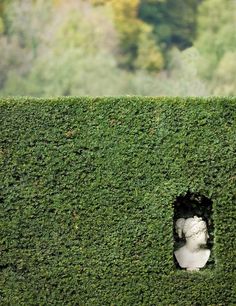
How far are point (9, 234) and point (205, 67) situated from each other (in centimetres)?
1570

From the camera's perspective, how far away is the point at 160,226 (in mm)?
7035

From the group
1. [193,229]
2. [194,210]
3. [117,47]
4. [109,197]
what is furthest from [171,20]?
[109,197]

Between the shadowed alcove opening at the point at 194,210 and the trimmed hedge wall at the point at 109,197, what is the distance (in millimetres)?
190

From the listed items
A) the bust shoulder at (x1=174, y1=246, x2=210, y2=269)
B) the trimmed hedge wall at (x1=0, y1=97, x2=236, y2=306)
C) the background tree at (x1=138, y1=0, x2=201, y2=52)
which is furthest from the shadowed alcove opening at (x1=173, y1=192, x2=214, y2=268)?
the background tree at (x1=138, y1=0, x2=201, y2=52)

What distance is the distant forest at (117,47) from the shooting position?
2150cm

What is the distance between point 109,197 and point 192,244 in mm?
1135

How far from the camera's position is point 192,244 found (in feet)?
23.8

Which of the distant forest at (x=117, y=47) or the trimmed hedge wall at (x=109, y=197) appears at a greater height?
the distant forest at (x=117, y=47)

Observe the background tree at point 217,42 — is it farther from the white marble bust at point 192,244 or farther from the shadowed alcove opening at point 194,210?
the white marble bust at point 192,244

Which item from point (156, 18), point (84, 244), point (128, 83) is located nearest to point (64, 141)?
point (84, 244)

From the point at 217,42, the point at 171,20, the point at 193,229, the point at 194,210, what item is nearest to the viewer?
the point at 193,229

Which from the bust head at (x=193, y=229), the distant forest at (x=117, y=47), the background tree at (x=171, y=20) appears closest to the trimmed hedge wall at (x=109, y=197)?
the bust head at (x=193, y=229)

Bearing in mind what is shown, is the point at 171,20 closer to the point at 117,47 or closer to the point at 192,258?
the point at 117,47

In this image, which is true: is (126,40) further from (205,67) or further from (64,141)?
(64,141)
